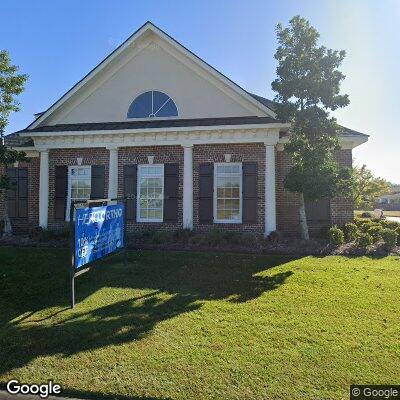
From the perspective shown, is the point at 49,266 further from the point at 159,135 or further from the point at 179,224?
→ the point at 159,135

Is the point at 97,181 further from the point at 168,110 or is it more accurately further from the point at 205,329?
the point at 205,329

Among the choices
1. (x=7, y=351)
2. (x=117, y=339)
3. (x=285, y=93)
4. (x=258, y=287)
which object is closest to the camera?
(x=7, y=351)

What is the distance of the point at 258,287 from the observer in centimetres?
772

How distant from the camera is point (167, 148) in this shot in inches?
549

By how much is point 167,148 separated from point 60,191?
484 cm

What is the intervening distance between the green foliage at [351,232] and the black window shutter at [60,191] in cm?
1088

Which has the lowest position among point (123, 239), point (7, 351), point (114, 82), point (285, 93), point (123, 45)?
point (7, 351)

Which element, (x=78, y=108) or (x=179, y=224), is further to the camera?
(x=78, y=108)

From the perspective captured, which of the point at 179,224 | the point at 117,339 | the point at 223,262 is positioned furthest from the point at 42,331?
the point at 179,224

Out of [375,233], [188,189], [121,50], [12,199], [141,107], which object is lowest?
[375,233]

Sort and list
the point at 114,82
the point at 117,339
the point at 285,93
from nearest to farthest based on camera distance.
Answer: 1. the point at 117,339
2. the point at 285,93
3. the point at 114,82

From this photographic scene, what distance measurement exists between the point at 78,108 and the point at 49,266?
7899 mm

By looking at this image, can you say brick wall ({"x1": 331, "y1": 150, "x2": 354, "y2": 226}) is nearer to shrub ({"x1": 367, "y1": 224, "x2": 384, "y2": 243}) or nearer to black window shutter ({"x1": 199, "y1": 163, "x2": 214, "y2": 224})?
shrub ({"x1": 367, "y1": 224, "x2": 384, "y2": 243})

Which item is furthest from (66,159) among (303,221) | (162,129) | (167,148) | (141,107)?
(303,221)
